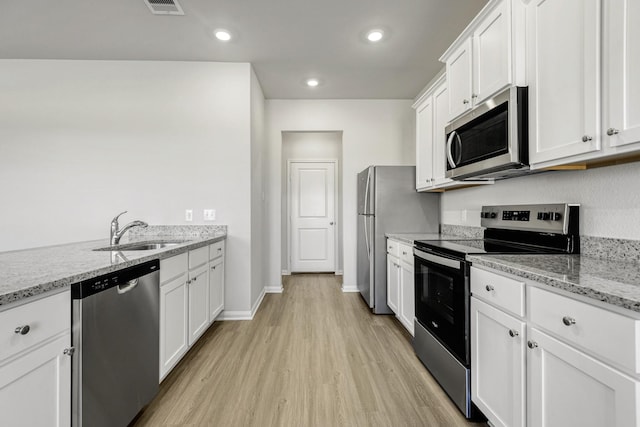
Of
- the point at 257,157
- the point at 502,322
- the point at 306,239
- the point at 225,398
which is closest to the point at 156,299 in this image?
the point at 225,398

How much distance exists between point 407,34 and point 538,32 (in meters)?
1.39

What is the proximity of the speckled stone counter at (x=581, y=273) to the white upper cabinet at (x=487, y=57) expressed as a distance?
0.94 meters

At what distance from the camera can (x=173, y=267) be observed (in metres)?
1.93

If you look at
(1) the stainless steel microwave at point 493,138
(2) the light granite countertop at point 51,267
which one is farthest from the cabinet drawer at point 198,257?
(1) the stainless steel microwave at point 493,138

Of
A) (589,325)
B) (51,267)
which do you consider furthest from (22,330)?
(589,325)

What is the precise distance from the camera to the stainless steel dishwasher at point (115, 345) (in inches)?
44.5

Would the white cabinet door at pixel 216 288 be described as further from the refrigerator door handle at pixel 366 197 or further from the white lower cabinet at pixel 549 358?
the white lower cabinet at pixel 549 358

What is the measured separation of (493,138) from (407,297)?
1453mm

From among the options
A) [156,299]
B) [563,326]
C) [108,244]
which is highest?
Result: [108,244]

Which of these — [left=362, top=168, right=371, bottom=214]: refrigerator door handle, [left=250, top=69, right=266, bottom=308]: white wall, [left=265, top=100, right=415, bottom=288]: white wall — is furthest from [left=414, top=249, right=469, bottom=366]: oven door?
[left=265, top=100, right=415, bottom=288]: white wall

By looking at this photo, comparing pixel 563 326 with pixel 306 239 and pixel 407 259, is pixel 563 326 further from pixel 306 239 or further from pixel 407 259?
pixel 306 239

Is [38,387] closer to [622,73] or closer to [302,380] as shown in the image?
[302,380]

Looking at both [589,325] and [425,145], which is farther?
[425,145]

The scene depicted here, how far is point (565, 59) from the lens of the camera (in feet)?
4.17
